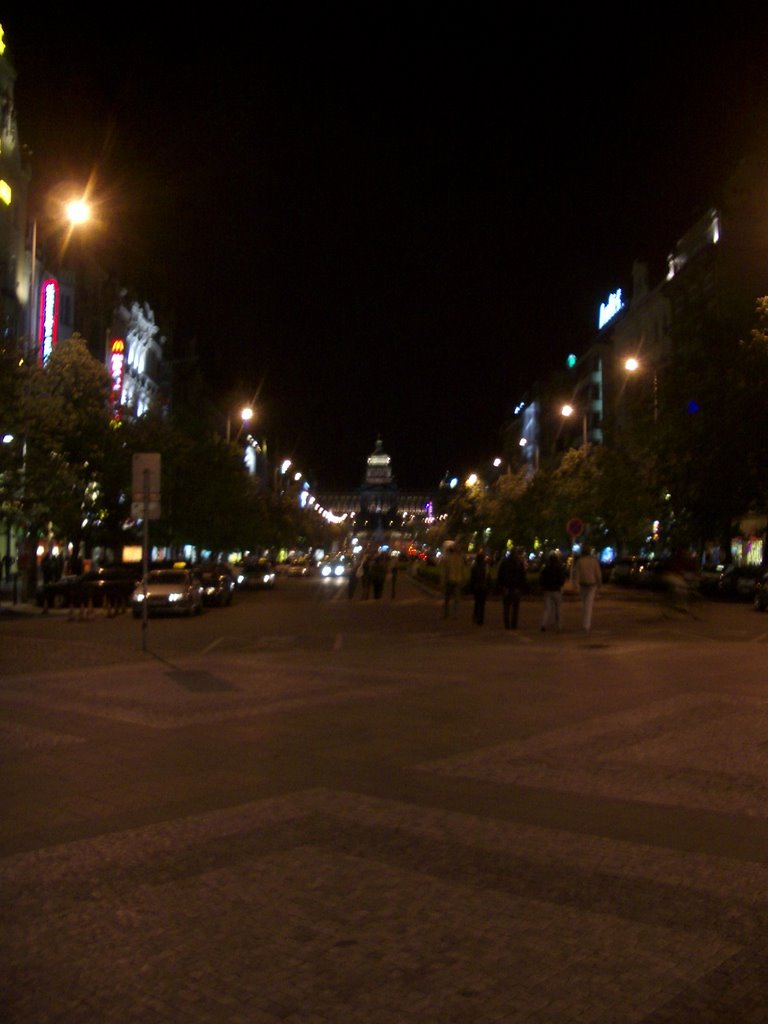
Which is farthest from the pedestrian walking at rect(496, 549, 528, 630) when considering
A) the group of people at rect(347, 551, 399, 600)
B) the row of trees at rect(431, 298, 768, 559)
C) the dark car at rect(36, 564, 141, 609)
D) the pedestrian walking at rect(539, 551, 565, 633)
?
the group of people at rect(347, 551, 399, 600)

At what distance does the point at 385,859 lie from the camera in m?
7.02

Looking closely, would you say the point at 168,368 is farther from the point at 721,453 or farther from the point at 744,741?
the point at 744,741

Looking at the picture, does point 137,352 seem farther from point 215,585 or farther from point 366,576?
point 215,585

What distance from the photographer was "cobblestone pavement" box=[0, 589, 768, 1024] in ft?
16.4

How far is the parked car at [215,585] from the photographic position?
41.4 metres

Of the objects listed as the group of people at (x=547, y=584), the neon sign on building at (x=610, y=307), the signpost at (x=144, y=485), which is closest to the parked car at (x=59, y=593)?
the group of people at (x=547, y=584)

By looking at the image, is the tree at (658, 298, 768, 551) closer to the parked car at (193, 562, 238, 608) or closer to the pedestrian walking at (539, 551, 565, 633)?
the parked car at (193, 562, 238, 608)

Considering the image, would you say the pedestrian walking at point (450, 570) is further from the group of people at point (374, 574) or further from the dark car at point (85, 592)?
the group of people at point (374, 574)

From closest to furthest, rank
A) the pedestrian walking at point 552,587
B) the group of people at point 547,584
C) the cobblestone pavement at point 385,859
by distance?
1. the cobblestone pavement at point 385,859
2. the pedestrian walking at point 552,587
3. the group of people at point 547,584

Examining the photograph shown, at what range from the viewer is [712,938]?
5586 millimetres

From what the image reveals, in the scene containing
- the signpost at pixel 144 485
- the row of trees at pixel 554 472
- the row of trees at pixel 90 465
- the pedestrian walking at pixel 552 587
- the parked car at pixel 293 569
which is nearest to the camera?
the signpost at pixel 144 485

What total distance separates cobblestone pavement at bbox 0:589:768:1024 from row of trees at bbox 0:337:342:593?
23.1 m

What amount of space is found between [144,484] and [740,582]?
98.5 feet

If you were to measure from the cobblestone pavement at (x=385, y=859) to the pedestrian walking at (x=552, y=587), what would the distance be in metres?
11.0
